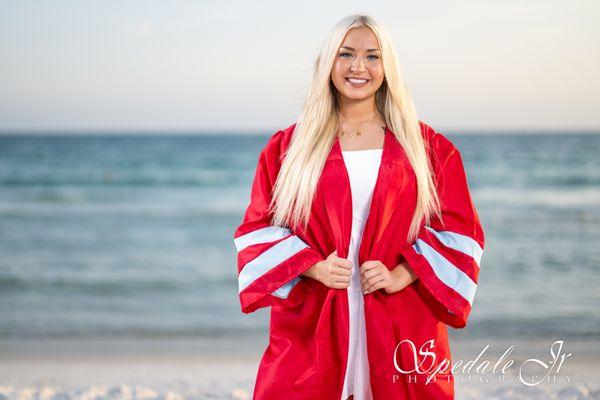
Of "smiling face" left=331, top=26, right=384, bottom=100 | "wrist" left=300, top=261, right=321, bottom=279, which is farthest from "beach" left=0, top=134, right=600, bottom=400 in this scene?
"smiling face" left=331, top=26, right=384, bottom=100

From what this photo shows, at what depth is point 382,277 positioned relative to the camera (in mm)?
2457

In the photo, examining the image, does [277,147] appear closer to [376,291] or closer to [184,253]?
[376,291]

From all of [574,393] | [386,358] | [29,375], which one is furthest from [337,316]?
[29,375]

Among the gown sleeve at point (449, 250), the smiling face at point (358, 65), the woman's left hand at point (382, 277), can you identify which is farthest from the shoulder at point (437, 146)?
the woman's left hand at point (382, 277)

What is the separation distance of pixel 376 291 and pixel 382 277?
0.10 meters

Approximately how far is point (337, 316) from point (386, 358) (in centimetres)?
21

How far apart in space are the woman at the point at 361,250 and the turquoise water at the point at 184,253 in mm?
3986

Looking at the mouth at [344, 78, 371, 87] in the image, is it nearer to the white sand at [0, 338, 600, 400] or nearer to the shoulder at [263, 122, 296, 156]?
the shoulder at [263, 122, 296, 156]

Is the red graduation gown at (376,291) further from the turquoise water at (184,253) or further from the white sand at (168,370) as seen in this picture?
the turquoise water at (184,253)

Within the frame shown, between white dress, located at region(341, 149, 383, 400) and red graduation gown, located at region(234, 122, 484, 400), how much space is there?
4cm

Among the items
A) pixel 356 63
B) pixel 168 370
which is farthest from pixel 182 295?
pixel 356 63

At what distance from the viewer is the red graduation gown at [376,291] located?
2490mm

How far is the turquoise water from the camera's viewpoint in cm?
688

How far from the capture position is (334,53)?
2.54 metres
